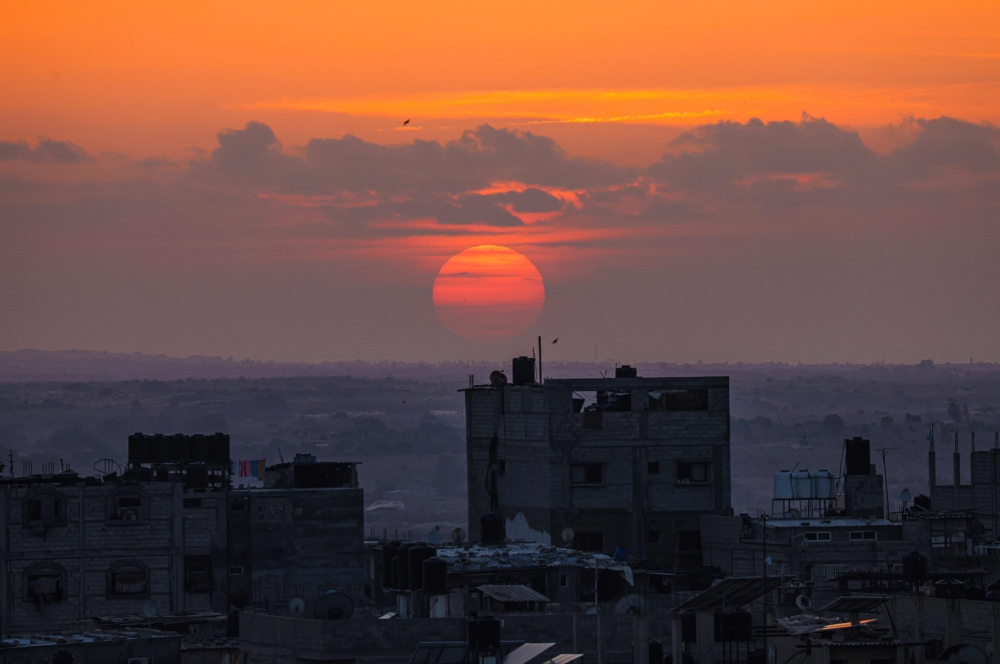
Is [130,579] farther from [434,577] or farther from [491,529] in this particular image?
[434,577]

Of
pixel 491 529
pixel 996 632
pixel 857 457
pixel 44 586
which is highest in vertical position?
pixel 857 457

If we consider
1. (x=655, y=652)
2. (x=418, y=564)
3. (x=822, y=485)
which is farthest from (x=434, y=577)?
(x=822, y=485)

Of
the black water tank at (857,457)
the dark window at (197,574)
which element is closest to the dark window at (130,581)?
the dark window at (197,574)

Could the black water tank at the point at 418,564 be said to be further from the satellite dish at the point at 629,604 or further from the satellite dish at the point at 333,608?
the satellite dish at the point at 629,604

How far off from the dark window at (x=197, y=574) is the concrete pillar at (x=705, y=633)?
36.7m

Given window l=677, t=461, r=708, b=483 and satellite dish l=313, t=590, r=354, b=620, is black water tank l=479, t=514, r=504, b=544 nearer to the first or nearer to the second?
window l=677, t=461, r=708, b=483

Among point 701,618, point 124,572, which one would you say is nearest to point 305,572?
point 124,572

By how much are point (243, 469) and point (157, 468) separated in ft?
25.7

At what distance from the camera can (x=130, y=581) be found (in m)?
80.4

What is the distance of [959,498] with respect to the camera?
94.9 m

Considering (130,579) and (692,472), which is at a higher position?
(692,472)

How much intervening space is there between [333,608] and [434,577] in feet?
9.77

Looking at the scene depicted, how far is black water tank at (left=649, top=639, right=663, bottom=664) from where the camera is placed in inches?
1977

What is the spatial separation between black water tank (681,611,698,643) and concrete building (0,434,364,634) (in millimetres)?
32020
